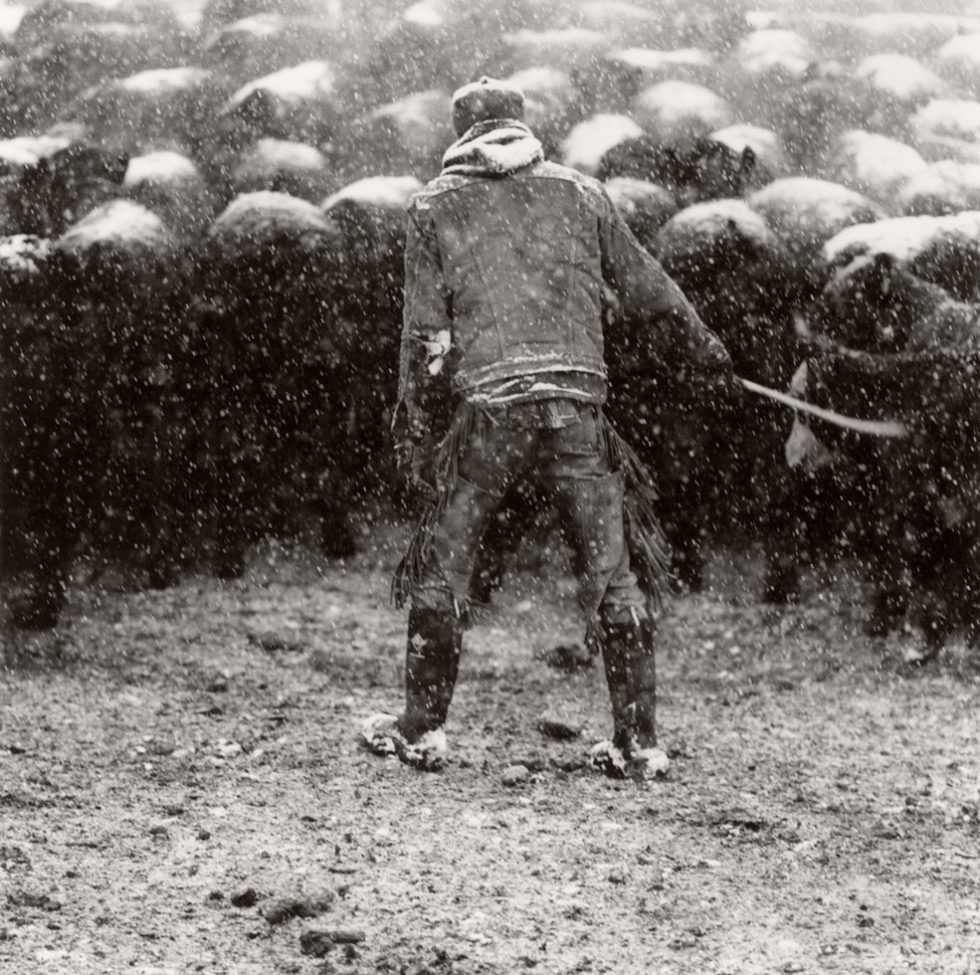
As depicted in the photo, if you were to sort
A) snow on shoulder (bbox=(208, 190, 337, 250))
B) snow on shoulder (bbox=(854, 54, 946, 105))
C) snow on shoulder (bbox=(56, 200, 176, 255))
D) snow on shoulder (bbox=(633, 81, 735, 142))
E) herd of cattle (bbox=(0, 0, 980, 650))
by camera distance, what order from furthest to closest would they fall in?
snow on shoulder (bbox=(854, 54, 946, 105)), snow on shoulder (bbox=(633, 81, 735, 142)), snow on shoulder (bbox=(208, 190, 337, 250)), snow on shoulder (bbox=(56, 200, 176, 255)), herd of cattle (bbox=(0, 0, 980, 650))

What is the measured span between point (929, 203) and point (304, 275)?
2367 mm

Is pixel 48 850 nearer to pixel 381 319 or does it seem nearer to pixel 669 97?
pixel 381 319

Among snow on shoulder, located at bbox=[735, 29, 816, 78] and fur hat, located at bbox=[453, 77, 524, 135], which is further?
snow on shoulder, located at bbox=[735, 29, 816, 78]

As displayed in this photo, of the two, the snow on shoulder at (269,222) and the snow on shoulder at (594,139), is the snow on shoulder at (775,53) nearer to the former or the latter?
the snow on shoulder at (594,139)

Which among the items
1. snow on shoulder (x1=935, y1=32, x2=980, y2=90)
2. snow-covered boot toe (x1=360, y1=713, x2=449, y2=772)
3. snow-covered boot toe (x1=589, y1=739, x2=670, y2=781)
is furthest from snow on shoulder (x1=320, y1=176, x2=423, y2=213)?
snow-covered boot toe (x1=589, y1=739, x2=670, y2=781)

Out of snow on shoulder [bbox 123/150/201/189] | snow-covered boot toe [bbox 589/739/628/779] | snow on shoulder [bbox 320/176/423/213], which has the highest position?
snow on shoulder [bbox 123/150/201/189]

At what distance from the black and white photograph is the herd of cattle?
0.02 meters

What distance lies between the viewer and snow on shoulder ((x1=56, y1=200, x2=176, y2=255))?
18.8ft

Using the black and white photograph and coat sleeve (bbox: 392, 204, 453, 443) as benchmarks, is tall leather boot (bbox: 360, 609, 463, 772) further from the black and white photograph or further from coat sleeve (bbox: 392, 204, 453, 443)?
coat sleeve (bbox: 392, 204, 453, 443)

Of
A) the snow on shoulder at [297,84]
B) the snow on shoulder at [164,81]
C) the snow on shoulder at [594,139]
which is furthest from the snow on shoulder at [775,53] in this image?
the snow on shoulder at [164,81]

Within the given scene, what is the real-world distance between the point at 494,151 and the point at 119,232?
2.13 m

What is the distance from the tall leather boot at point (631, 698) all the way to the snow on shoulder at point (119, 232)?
2.62 m

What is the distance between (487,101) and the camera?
13.8 ft

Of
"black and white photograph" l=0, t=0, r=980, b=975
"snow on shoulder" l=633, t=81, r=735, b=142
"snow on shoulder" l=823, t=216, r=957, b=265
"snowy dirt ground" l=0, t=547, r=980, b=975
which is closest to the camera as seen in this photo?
"snowy dirt ground" l=0, t=547, r=980, b=975
